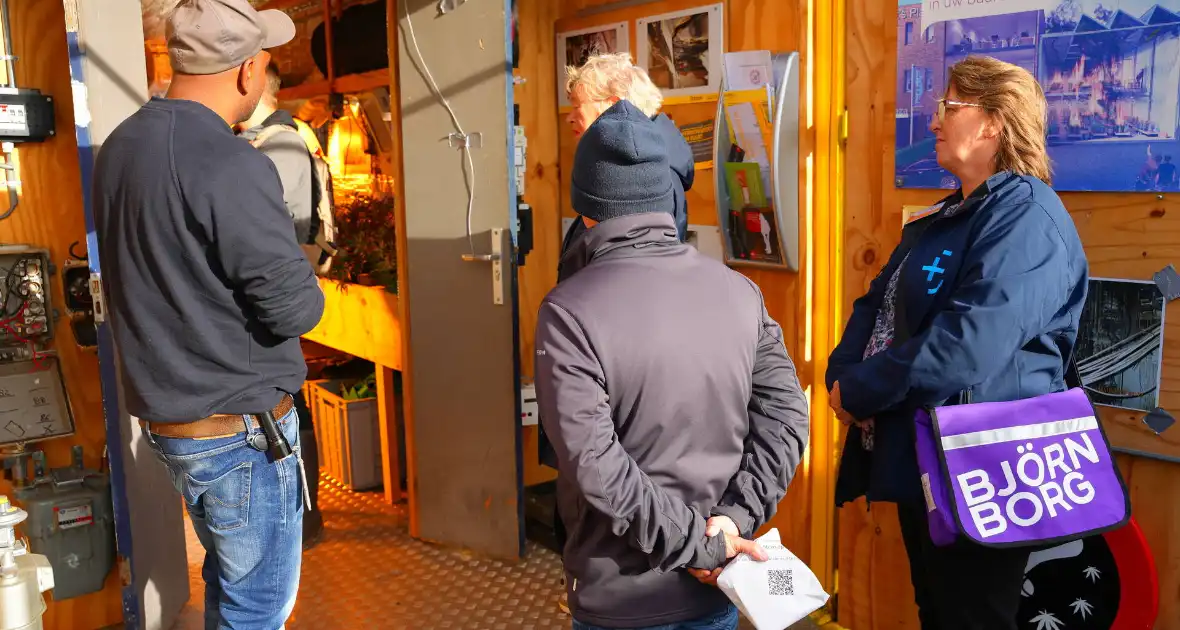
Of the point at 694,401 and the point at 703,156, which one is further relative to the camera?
the point at 703,156

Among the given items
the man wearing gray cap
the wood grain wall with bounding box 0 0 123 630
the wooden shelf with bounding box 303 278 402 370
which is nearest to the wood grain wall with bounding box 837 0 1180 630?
the man wearing gray cap

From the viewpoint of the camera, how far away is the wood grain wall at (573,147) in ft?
11.1

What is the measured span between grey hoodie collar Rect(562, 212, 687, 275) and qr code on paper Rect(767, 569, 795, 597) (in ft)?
2.02

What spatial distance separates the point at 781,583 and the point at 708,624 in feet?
0.67

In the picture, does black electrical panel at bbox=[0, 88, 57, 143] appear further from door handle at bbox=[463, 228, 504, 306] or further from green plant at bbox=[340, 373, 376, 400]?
green plant at bbox=[340, 373, 376, 400]

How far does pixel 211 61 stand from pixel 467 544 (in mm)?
2636

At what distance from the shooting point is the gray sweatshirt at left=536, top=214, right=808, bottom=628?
1.63 metres

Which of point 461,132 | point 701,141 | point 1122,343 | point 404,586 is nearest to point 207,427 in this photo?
point 404,586

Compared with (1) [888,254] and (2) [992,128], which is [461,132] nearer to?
(1) [888,254]

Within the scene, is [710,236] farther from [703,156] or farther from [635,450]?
[635,450]

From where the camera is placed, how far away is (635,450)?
1.72 m

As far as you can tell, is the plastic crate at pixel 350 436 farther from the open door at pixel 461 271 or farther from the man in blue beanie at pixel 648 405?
A: the man in blue beanie at pixel 648 405


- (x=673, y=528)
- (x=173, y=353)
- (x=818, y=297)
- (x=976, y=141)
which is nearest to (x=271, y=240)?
(x=173, y=353)

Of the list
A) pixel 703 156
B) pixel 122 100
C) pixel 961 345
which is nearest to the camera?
pixel 961 345
